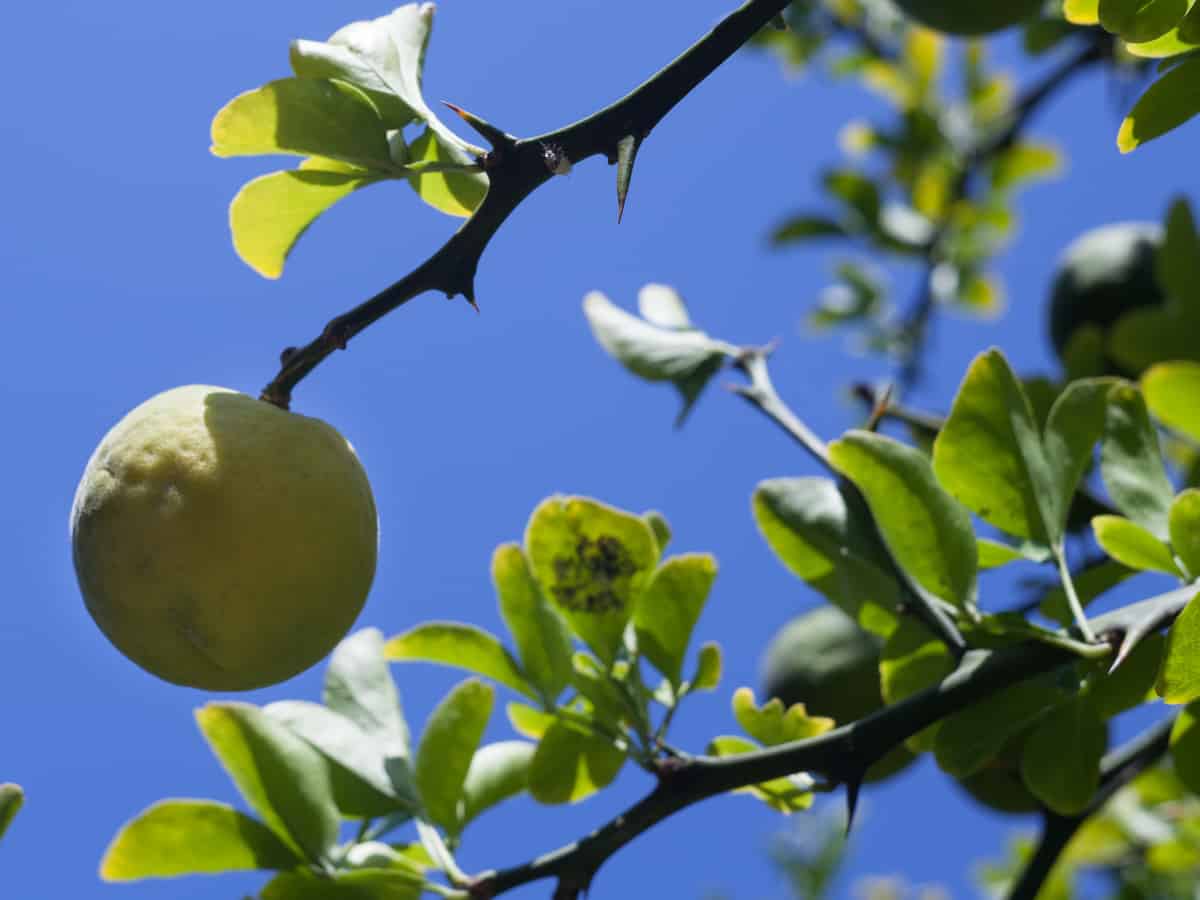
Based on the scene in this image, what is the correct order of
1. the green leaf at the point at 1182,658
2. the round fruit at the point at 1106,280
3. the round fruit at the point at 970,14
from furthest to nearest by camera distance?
the round fruit at the point at 1106,280 → the round fruit at the point at 970,14 → the green leaf at the point at 1182,658

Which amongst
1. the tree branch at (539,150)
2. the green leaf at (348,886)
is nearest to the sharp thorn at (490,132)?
the tree branch at (539,150)

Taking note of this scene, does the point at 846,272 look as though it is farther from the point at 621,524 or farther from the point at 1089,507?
the point at 621,524

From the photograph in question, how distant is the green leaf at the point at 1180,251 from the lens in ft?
6.82

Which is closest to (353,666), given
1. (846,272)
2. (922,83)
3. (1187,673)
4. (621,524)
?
(621,524)

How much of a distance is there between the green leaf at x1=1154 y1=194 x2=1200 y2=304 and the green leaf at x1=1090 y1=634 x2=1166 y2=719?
1.02 metres

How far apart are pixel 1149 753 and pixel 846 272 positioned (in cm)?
230

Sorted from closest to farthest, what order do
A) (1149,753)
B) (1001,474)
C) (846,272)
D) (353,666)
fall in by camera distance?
(1001,474) → (353,666) → (1149,753) → (846,272)

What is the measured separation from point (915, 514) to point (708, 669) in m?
0.32

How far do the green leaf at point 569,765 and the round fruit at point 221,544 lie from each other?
28cm

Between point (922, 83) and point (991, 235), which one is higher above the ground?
point (922, 83)

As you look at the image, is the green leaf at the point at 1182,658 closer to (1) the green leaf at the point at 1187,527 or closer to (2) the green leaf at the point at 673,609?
(1) the green leaf at the point at 1187,527

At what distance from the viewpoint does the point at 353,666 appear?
149 centimetres

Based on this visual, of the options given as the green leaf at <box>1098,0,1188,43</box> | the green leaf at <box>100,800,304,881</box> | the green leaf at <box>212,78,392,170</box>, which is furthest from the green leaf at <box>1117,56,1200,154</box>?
the green leaf at <box>100,800,304,881</box>

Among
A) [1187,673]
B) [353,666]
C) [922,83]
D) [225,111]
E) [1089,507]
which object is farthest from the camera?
[922,83]
